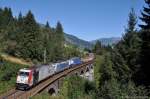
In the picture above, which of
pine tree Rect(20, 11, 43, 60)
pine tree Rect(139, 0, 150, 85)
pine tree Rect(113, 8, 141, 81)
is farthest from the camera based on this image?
pine tree Rect(20, 11, 43, 60)

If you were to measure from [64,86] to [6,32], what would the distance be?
200 ft

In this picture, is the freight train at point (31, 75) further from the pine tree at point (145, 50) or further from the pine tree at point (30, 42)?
the pine tree at point (30, 42)

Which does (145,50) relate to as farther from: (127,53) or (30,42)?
(30,42)

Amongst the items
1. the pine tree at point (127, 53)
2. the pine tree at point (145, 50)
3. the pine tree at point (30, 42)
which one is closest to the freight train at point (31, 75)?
the pine tree at point (127, 53)

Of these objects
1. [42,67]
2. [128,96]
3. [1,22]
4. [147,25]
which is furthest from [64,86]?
[1,22]

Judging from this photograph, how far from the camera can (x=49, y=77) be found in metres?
64.6

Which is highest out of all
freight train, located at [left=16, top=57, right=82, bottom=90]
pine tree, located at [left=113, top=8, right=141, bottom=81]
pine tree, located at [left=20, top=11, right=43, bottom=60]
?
pine tree, located at [left=20, top=11, right=43, bottom=60]

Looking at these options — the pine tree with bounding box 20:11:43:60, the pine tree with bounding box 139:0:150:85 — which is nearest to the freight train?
the pine tree with bounding box 139:0:150:85

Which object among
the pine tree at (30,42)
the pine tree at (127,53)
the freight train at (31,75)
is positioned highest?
the pine tree at (30,42)

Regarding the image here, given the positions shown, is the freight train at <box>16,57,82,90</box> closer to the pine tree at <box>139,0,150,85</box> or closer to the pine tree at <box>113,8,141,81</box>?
the pine tree at <box>113,8,141,81</box>

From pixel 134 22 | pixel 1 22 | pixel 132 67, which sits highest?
pixel 1 22

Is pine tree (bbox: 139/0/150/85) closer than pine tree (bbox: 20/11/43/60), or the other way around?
pine tree (bbox: 139/0/150/85)

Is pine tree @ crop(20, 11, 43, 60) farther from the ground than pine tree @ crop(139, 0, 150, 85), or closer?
farther from the ground

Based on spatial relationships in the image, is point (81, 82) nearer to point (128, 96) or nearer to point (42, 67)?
point (42, 67)
